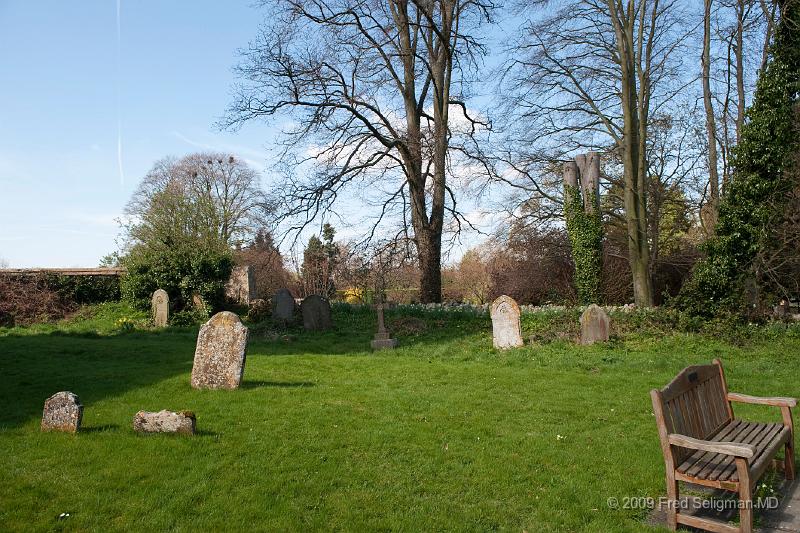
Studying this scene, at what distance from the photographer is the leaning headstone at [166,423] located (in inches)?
233

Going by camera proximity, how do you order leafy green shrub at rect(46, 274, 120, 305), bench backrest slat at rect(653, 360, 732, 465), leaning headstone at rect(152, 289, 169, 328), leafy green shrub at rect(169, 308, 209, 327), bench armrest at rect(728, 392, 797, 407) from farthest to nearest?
leafy green shrub at rect(46, 274, 120, 305), leafy green shrub at rect(169, 308, 209, 327), leaning headstone at rect(152, 289, 169, 328), bench armrest at rect(728, 392, 797, 407), bench backrest slat at rect(653, 360, 732, 465)

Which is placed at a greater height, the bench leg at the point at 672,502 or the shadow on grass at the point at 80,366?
the shadow on grass at the point at 80,366

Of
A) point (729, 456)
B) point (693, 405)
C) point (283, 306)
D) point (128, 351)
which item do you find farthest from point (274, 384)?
point (283, 306)

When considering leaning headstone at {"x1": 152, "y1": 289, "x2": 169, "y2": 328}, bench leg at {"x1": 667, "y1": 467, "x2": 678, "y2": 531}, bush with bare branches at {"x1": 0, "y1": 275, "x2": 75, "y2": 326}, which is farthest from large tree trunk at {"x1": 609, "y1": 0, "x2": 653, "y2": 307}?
bush with bare branches at {"x1": 0, "y1": 275, "x2": 75, "y2": 326}

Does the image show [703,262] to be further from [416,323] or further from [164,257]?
[164,257]

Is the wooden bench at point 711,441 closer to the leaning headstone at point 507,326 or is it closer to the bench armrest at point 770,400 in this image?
the bench armrest at point 770,400

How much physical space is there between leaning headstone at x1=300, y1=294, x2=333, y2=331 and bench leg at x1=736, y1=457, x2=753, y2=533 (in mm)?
13874

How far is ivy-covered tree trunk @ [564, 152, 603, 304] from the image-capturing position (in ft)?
64.6

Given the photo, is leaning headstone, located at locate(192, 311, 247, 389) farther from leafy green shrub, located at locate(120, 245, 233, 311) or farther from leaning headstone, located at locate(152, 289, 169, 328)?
leafy green shrub, located at locate(120, 245, 233, 311)

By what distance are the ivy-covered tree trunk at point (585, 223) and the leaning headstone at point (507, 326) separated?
7.37 metres

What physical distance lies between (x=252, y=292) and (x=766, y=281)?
17090 mm

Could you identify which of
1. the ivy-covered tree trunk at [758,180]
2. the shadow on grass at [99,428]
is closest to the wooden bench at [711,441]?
the shadow on grass at [99,428]

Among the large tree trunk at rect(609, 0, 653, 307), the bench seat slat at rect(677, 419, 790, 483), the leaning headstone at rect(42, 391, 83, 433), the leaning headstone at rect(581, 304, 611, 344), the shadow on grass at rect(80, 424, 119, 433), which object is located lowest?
the shadow on grass at rect(80, 424, 119, 433)

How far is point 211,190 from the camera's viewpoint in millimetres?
33438
